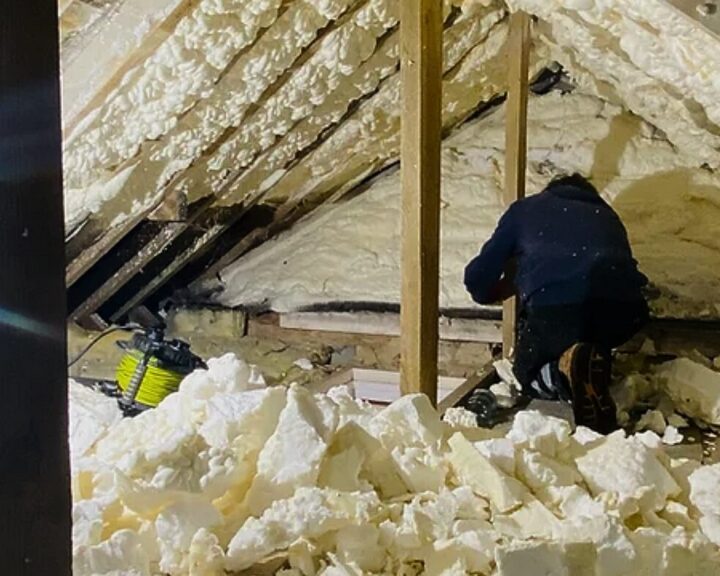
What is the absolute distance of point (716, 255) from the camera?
386 cm

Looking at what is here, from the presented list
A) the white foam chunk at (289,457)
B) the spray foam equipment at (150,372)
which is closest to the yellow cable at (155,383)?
the spray foam equipment at (150,372)

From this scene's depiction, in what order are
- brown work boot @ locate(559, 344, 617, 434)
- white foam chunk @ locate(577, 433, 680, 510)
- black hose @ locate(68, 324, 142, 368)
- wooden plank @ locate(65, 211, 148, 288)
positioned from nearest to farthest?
white foam chunk @ locate(577, 433, 680, 510) < brown work boot @ locate(559, 344, 617, 434) < wooden plank @ locate(65, 211, 148, 288) < black hose @ locate(68, 324, 142, 368)

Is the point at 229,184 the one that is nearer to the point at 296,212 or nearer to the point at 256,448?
the point at 296,212

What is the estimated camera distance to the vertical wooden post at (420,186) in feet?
6.74

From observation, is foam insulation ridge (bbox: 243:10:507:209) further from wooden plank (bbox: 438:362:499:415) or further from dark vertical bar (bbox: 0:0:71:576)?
dark vertical bar (bbox: 0:0:71:576)

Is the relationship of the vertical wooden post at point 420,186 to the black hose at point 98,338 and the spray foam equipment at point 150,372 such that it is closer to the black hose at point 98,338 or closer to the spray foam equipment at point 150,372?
the spray foam equipment at point 150,372

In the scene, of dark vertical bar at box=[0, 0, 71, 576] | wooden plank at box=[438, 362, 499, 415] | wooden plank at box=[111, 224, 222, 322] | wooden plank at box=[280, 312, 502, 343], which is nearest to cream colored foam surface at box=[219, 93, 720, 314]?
wooden plank at box=[280, 312, 502, 343]

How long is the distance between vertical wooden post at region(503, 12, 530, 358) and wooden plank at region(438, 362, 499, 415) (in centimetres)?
17

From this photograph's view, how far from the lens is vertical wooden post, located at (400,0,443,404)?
80.9 inches

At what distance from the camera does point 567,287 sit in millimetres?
2887

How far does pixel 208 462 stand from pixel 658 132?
10.5 ft

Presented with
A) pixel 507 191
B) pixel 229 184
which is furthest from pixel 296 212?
pixel 507 191

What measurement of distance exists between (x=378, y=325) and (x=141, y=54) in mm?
2305

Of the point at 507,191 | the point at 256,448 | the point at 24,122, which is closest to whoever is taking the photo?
the point at 24,122
